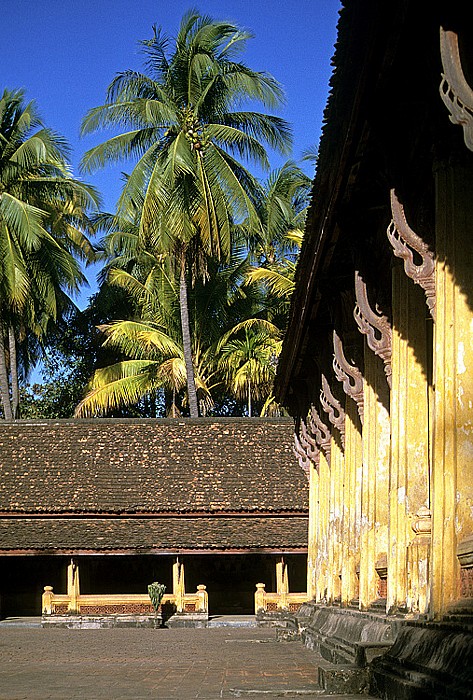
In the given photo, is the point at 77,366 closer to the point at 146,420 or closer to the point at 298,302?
the point at 146,420

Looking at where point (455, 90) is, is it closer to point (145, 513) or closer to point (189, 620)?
point (189, 620)

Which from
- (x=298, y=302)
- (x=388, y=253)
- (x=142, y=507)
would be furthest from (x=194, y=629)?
(x=388, y=253)

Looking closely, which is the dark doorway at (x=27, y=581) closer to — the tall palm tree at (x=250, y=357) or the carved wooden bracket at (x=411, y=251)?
the tall palm tree at (x=250, y=357)

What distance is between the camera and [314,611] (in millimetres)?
19969

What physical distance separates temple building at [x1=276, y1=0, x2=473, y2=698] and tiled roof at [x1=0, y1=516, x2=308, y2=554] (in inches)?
548

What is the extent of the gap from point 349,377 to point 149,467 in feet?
65.6

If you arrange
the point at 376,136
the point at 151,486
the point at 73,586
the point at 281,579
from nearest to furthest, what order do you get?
the point at 376,136, the point at 73,586, the point at 281,579, the point at 151,486

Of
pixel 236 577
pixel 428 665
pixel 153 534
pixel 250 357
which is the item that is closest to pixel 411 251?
pixel 428 665

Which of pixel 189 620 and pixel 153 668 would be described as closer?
pixel 153 668

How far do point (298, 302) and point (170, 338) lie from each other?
2790 cm

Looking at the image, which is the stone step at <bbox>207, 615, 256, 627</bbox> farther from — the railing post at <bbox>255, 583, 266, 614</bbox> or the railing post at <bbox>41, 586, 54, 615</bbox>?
the railing post at <bbox>41, 586, 54, 615</bbox>

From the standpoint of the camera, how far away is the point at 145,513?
103 ft

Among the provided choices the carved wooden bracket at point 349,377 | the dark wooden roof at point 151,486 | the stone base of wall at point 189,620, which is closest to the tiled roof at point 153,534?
the dark wooden roof at point 151,486

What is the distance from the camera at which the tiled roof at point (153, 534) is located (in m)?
30.0
